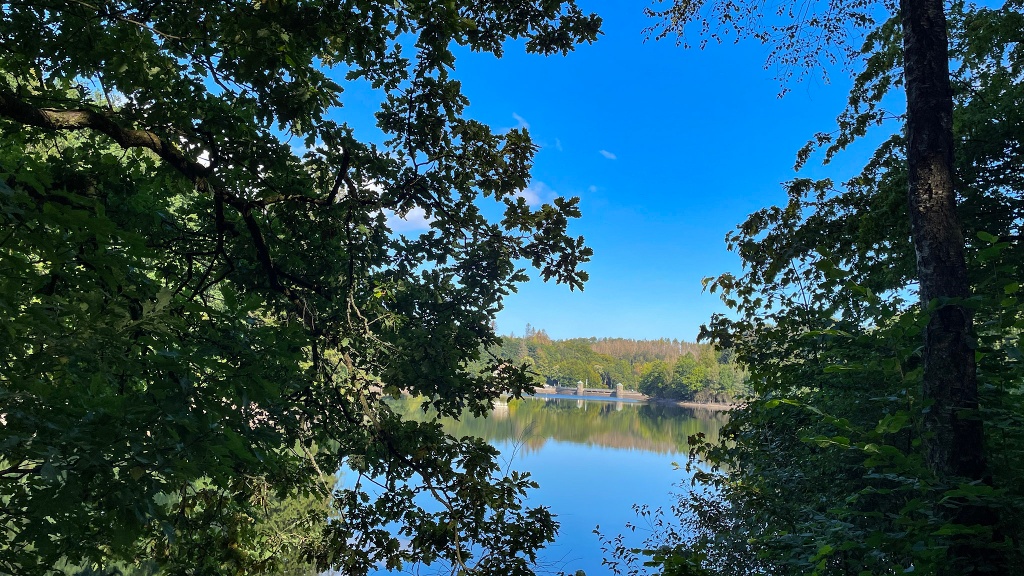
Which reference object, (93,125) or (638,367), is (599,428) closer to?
(93,125)

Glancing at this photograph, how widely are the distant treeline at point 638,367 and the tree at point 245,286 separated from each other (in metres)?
44.5

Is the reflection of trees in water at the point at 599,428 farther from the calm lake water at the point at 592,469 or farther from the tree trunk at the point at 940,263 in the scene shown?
the tree trunk at the point at 940,263

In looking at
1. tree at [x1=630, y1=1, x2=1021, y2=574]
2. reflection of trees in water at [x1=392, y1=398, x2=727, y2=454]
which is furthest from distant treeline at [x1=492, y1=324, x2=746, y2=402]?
tree at [x1=630, y1=1, x2=1021, y2=574]

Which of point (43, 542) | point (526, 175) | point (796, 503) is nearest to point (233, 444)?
point (43, 542)

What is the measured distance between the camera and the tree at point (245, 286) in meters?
1.76

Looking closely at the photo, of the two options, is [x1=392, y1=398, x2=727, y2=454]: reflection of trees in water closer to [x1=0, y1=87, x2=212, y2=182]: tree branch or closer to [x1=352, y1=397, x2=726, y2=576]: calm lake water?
[x1=352, y1=397, x2=726, y2=576]: calm lake water

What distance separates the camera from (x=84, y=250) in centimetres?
221

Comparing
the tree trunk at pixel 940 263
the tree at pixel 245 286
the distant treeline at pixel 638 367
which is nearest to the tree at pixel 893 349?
the tree trunk at pixel 940 263

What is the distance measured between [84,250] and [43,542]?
1.22m

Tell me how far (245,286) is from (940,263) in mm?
4439

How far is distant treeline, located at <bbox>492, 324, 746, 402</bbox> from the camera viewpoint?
74500mm

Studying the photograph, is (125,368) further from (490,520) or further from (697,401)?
(697,401)

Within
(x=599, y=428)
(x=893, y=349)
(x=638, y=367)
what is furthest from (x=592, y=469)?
(x=638, y=367)

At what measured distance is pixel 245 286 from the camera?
12.4ft
